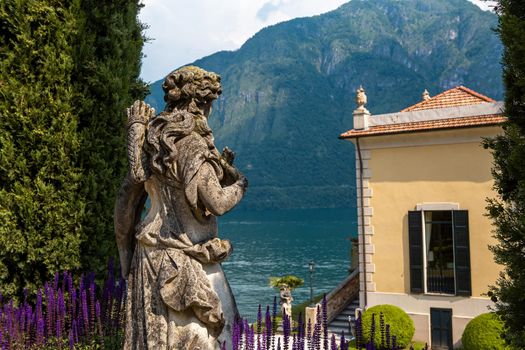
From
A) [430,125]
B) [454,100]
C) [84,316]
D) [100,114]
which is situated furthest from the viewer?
[454,100]

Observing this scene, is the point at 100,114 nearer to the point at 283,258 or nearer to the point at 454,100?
the point at 454,100

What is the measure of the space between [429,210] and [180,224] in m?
15.4

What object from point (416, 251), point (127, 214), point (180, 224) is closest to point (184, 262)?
point (180, 224)

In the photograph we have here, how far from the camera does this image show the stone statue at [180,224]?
3584mm

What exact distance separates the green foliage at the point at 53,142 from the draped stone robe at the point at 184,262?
2.97 m

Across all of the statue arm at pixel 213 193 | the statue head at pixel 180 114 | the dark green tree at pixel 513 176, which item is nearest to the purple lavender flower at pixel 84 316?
the statue head at pixel 180 114

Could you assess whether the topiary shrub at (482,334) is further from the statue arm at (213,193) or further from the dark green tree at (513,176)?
the statue arm at (213,193)

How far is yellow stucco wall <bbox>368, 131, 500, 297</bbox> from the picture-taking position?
1661cm

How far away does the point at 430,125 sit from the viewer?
17.2m

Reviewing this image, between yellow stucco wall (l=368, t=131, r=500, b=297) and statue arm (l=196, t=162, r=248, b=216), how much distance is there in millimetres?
14997

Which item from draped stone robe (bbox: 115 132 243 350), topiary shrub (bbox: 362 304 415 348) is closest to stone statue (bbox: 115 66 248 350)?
draped stone robe (bbox: 115 132 243 350)

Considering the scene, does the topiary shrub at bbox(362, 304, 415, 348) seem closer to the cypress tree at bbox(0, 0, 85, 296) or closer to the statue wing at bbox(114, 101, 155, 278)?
the cypress tree at bbox(0, 0, 85, 296)

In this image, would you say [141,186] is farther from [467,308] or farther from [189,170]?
[467,308]

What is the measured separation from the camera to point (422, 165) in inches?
696
